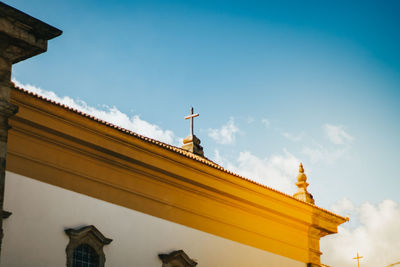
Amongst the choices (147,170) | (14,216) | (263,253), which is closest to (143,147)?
(147,170)

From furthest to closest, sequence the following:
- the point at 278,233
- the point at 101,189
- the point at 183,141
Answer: the point at 183,141
the point at 278,233
the point at 101,189

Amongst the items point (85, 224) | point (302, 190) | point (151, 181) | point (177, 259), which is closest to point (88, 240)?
point (85, 224)

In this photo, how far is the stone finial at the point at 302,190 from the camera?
60.7 feet

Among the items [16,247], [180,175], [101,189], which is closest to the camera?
[16,247]

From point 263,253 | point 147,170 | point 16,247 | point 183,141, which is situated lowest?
point 16,247

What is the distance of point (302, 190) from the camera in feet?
61.6

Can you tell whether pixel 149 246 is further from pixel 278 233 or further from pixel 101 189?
pixel 278 233

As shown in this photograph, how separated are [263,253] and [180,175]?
3.49 metres

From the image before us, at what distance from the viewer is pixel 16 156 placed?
12.3m

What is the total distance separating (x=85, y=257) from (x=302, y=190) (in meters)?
7.97

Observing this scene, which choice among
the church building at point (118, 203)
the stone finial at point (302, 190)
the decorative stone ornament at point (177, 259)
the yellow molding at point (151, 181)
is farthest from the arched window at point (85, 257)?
the stone finial at point (302, 190)

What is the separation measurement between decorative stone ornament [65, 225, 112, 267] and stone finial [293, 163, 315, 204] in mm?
7224

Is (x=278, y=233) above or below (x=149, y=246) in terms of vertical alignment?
above

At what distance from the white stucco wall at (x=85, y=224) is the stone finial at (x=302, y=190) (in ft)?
10.5
